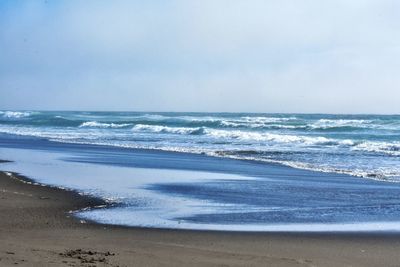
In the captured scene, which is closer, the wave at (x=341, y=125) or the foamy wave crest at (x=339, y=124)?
the wave at (x=341, y=125)

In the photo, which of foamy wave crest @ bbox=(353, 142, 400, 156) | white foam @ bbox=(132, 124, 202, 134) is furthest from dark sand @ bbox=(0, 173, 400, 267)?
white foam @ bbox=(132, 124, 202, 134)

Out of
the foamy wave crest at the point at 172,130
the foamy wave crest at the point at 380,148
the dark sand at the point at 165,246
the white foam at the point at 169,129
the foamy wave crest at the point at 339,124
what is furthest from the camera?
the foamy wave crest at the point at 339,124

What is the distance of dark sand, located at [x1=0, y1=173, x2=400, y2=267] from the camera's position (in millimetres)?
5977

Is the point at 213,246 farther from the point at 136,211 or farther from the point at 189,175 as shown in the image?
the point at 189,175

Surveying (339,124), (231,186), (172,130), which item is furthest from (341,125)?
(231,186)

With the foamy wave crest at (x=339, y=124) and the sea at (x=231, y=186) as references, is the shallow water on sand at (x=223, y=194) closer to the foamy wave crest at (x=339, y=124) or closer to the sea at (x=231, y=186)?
the sea at (x=231, y=186)

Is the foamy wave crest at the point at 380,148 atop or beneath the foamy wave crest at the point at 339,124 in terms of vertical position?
beneath

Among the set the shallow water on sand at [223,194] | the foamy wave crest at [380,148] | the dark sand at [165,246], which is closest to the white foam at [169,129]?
the foamy wave crest at [380,148]

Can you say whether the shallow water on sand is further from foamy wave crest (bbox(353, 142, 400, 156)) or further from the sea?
foamy wave crest (bbox(353, 142, 400, 156))

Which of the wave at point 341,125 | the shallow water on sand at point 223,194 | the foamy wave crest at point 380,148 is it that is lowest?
the shallow water on sand at point 223,194

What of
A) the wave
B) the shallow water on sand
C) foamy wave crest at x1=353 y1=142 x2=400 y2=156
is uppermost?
the wave

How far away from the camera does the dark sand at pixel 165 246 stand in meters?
5.98

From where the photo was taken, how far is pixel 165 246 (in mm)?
6859

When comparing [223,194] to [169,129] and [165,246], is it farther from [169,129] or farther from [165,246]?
[169,129]
